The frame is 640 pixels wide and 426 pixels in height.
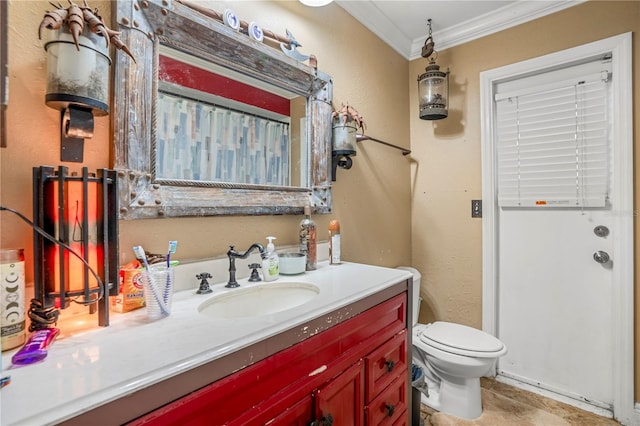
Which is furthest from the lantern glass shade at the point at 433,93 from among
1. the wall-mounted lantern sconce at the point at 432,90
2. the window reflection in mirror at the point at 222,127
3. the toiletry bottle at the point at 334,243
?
the toiletry bottle at the point at 334,243

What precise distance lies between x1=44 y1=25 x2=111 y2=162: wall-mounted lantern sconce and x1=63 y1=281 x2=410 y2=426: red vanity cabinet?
702mm

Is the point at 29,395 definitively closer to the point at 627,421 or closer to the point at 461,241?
the point at 461,241

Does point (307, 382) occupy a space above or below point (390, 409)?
above

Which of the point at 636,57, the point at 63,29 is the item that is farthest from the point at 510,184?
the point at 63,29

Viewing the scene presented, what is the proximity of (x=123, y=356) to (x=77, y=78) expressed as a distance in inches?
26.5

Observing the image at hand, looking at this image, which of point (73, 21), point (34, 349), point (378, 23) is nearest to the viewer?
point (34, 349)

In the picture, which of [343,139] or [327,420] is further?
[343,139]

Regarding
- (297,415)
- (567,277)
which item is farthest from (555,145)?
(297,415)

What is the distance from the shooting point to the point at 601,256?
176 cm

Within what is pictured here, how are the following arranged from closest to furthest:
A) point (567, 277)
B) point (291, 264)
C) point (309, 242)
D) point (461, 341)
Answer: point (291, 264), point (309, 242), point (461, 341), point (567, 277)

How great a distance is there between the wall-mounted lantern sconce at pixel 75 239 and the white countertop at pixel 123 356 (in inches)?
4.0

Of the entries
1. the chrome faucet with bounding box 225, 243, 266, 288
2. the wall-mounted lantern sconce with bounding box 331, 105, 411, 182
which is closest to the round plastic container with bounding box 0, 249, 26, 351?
the chrome faucet with bounding box 225, 243, 266, 288

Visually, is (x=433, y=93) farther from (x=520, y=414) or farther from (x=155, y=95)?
(x=520, y=414)

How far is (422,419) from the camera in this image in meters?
1.72
